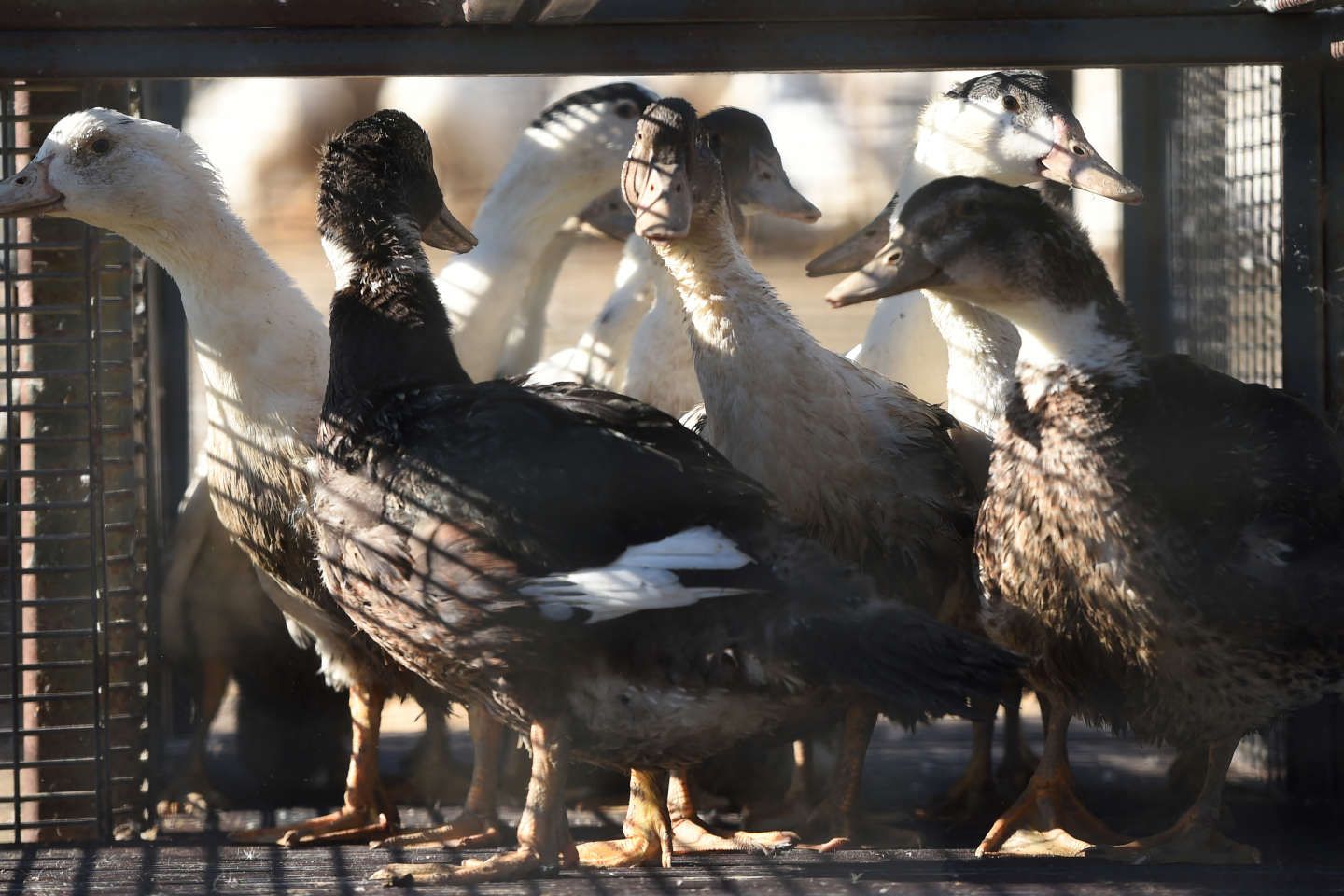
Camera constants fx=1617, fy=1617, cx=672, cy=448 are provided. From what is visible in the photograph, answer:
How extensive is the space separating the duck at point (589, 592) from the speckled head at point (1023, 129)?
42.1 inches

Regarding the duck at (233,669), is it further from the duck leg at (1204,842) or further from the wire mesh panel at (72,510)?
the duck leg at (1204,842)

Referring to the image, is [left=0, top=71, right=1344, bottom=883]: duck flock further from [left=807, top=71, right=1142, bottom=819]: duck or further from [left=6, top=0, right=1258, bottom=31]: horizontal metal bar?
[left=6, top=0, right=1258, bottom=31]: horizontal metal bar

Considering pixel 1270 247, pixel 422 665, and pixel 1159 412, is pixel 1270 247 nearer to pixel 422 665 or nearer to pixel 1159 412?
pixel 1159 412

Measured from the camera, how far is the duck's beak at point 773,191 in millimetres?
3676

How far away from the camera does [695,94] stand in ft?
30.1

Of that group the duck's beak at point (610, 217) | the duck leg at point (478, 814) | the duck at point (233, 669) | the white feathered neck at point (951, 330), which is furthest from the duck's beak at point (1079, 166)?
the duck at point (233, 669)

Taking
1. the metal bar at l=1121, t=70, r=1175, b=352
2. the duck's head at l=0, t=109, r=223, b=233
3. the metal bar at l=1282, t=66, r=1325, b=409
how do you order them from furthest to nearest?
the metal bar at l=1121, t=70, r=1175, b=352, the duck's head at l=0, t=109, r=223, b=233, the metal bar at l=1282, t=66, r=1325, b=409

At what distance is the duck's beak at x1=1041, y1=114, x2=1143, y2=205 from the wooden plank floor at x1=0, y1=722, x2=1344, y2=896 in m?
1.23

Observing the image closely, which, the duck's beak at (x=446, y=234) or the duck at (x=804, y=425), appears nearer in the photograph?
the duck at (x=804, y=425)

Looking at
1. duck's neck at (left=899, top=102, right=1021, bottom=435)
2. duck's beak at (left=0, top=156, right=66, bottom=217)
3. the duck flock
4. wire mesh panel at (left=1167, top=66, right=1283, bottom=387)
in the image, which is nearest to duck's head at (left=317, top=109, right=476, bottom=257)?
the duck flock

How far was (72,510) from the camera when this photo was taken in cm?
326

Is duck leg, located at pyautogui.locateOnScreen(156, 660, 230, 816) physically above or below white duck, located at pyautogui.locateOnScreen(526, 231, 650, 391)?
below

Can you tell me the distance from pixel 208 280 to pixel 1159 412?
184 centimetres

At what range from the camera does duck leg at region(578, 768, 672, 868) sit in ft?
9.42
